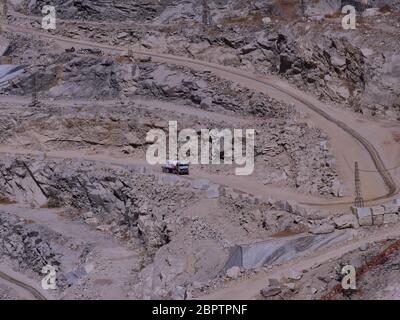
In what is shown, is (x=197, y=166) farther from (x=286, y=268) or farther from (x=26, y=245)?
(x=286, y=268)

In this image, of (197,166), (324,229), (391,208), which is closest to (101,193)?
(197,166)

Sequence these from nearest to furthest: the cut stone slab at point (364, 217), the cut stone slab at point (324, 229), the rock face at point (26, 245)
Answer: the cut stone slab at point (324, 229) → the cut stone slab at point (364, 217) → the rock face at point (26, 245)

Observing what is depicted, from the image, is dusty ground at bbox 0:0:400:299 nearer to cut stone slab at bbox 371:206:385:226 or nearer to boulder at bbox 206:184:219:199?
boulder at bbox 206:184:219:199

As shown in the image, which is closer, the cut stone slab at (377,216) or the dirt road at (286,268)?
the dirt road at (286,268)

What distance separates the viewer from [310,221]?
32.0 meters

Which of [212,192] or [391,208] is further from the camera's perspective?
[212,192]

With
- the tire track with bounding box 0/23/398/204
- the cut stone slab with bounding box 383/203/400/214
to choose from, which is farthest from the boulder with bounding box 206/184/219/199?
the cut stone slab with bounding box 383/203/400/214

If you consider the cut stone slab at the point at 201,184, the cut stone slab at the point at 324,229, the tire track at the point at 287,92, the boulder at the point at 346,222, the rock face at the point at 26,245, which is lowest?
the rock face at the point at 26,245

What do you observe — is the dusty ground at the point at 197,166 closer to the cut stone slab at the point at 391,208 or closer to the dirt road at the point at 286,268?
the dirt road at the point at 286,268

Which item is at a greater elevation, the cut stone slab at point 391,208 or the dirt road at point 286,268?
the cut stone slab at point 391,208

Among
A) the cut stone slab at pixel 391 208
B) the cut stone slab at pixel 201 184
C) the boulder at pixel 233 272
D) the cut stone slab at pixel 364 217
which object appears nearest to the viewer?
the boulder at pixel 233 272

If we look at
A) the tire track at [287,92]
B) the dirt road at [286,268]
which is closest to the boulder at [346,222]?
the dirt road at [286,268]
